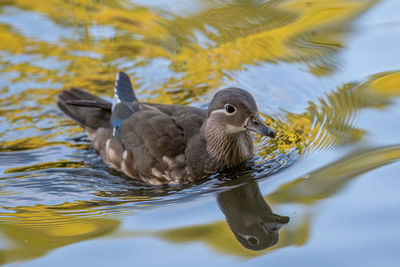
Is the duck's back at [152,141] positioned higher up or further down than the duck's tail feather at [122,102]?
further down

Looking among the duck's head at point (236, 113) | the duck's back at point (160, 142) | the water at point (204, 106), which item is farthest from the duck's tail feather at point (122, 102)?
the duck's head at point (236, 113)

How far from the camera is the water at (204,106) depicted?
513cm

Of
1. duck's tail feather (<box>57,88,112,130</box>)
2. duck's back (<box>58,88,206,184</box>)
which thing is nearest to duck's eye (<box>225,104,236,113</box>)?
duck's back (<box>58,88,206,184</box>)

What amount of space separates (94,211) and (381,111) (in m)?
3.43

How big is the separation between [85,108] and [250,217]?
3572 millimetres

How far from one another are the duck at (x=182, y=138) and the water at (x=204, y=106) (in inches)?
8.0

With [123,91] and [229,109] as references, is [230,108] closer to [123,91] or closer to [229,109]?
[229,109]

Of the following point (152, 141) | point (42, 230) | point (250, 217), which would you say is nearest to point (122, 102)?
point (152, 141)

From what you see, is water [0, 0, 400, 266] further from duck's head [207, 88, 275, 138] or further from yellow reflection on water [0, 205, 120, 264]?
duck's head [207, 88, 275, 138]

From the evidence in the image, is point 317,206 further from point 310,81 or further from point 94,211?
point 310,81

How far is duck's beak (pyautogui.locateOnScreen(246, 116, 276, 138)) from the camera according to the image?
6.35m

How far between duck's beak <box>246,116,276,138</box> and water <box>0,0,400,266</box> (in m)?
0.45

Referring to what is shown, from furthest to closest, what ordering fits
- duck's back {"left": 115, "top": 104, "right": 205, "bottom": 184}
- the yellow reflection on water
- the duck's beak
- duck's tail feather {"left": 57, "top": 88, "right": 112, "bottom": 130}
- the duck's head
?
1. duck's tail feather {"left": 57, "top": 88, "right": 112, "bottom": 130}
2. duck's back {"left": 115, "top": 104, "right": 205, "bottom": 184}
3. the duck's head
4. the duck's beak
5. the yellow reflection on water

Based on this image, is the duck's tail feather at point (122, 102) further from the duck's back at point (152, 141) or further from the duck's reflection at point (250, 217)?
the duck's reflection at point (250, 217)
